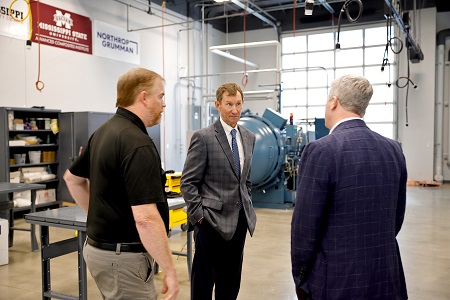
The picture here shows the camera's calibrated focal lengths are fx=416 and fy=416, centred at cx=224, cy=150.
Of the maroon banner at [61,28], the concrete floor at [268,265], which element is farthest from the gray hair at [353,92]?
the maroon banner at [61,28]

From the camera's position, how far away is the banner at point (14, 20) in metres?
7.11

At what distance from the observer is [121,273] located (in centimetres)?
168

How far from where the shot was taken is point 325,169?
148 cm

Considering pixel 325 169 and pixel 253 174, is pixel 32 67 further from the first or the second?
pixel 325 169

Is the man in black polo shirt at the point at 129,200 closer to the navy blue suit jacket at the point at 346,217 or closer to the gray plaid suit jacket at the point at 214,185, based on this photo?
the navy blue suit jacket at the point at 346,217

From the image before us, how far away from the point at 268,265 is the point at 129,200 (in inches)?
121

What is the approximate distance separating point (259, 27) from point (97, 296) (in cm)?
1119

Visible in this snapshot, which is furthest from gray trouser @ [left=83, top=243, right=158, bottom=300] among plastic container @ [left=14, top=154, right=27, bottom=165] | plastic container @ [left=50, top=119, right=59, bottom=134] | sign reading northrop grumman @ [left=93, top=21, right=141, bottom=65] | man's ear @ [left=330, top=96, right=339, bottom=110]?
sign reading northrop grumman @ [left=93, top=21, right=141, bottom=65]

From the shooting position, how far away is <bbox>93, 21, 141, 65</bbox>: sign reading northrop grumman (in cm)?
909

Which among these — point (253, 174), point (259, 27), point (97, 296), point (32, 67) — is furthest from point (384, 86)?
point (97, 296)

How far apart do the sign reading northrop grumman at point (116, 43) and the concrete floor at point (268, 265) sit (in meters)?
4.30

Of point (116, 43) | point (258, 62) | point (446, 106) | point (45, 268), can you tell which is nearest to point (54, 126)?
point (116, 43)

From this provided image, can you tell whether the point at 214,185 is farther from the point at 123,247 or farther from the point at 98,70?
the point at 98,70

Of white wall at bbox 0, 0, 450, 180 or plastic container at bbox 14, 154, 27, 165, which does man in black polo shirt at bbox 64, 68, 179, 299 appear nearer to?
plastic container at bbox 14, 154, 27, 165
